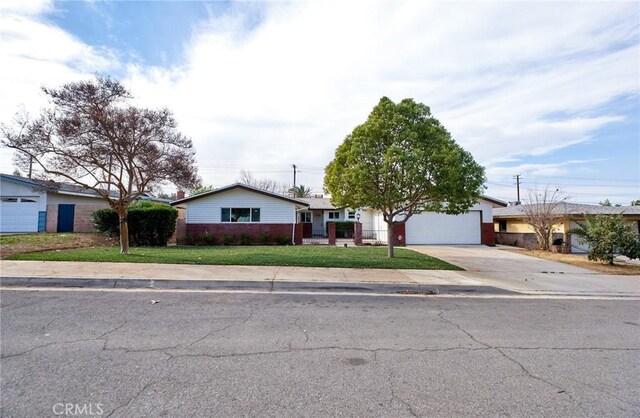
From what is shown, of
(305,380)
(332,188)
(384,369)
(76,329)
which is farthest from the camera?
(332,188)

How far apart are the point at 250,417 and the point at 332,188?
11.0 m

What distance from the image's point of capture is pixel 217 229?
69.3ft

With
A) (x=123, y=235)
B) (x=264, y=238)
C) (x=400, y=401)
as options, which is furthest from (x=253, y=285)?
(x=264, y=238)

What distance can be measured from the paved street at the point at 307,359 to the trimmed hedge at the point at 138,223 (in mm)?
11523

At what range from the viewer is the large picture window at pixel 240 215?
70.2 ft

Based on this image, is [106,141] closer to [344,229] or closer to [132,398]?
[132,398]

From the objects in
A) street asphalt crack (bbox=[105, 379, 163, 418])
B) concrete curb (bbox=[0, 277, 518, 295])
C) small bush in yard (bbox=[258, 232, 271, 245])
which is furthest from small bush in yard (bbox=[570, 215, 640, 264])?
street asphalt crack (bbox=[105, 379, 163, 418])

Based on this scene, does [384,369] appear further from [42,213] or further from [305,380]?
[42,213]

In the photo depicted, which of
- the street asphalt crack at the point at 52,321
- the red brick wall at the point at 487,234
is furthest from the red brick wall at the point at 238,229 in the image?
the street asphalt crack at the point at 52,321

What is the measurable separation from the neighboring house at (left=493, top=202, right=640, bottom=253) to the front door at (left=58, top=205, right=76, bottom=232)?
29.1m

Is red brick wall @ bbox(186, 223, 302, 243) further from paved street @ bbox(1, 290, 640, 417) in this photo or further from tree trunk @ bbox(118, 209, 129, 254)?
paved street @ bbox(1, 290, 640, 417)

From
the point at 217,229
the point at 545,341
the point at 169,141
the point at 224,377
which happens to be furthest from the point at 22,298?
the point at 217,229

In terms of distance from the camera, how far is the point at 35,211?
2134 centimetres

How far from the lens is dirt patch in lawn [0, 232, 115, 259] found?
1230 centimetres
